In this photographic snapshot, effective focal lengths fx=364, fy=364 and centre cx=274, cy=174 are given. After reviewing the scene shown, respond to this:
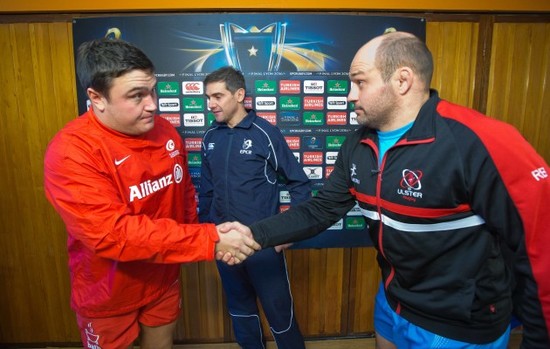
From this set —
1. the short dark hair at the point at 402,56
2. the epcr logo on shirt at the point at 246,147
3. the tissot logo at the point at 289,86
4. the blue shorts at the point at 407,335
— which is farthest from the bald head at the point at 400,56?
the tissot logo at the point at 289,86

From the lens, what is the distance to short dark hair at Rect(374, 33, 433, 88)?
1139mm

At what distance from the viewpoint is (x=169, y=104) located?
2.17 m

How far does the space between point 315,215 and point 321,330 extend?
137 cm

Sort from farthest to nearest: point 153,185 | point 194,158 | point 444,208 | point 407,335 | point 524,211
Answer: point 194,158 < point 153,185 < point 407,335 < point 444,208 < point 524,211

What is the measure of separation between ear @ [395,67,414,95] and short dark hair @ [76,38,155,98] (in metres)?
0.90

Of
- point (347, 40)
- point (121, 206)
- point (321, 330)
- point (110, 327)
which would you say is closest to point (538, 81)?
point (347, 40)

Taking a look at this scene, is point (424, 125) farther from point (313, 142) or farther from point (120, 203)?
point (313, 142)

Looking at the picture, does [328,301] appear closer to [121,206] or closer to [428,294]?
[428,294]

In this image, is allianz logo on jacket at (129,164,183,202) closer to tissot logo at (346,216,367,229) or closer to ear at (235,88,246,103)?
ear at (235,88,246,103)

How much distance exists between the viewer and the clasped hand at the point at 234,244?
1473 mm

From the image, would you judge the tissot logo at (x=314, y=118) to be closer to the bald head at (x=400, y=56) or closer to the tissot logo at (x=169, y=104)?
the tissot logo at (x=169, y=104)

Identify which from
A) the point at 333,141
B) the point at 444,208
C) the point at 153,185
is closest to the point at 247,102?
the point at 333,141

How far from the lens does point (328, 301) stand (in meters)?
2.50

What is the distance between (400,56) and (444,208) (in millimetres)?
487
